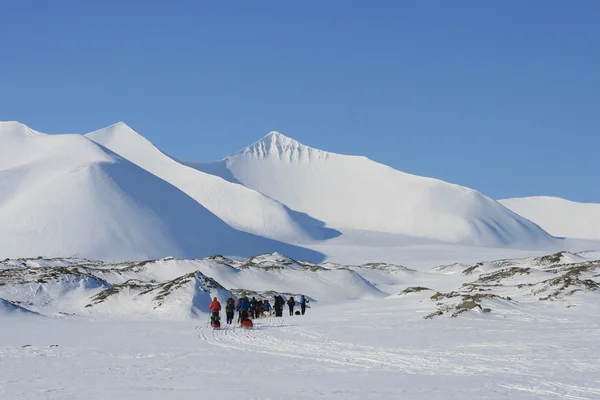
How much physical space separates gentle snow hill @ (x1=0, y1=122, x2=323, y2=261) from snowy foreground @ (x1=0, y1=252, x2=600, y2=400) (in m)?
69.6

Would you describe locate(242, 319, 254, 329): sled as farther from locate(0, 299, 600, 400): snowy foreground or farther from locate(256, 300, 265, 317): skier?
locate(256, 300, 265, 317): skier

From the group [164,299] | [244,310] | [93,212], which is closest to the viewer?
[244,310]

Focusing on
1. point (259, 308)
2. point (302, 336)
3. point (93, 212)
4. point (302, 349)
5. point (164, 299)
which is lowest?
point (302, 349)

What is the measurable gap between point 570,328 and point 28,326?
20.6m

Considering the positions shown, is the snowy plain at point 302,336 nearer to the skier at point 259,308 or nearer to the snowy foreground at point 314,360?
the snowy foreground at point 314,360

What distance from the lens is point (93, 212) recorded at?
400ft

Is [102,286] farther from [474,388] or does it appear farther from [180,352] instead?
[474,388]

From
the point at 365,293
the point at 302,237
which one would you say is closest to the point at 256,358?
the point at 365,293

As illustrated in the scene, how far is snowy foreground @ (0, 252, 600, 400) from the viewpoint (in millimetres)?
13195

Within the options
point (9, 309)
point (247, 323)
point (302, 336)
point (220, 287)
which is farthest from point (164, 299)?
point (302, 336)

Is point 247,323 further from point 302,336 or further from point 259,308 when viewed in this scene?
point 259,308

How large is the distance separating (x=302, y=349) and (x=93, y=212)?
352 ft

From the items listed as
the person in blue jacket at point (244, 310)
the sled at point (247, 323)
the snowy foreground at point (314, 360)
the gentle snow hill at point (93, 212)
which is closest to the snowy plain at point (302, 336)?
the snowy foreground at point (314, 360)

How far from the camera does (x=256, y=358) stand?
18.2 metres
